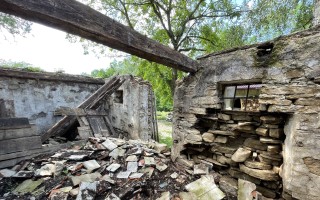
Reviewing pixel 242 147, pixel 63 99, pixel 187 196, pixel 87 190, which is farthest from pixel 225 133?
pixel 63 99

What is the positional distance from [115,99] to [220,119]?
4.86 metres

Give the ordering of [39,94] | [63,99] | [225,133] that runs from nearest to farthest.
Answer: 1. [225,133]
2. [39,94]
3. [63,99]

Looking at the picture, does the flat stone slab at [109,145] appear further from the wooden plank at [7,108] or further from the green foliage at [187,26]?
the green foliage at [187,26]

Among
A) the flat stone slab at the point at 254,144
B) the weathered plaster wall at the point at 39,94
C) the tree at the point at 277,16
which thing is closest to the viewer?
the flat stone slab at the point at 254,144

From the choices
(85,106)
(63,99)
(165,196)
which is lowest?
(165,196)

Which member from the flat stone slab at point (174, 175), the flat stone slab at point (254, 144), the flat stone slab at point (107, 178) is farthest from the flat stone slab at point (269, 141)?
the flat stone slab at point (107, 178)

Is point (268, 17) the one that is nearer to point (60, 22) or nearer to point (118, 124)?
point (118, 124)

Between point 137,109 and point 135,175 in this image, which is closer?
point 135,175

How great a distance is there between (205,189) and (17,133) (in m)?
3.70

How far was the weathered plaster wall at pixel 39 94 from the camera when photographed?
4.80 meters

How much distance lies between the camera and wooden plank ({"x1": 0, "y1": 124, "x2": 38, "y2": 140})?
343cm

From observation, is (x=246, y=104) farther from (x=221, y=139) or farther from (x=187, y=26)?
(x=187, y=26)

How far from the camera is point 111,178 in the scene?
9.93ft

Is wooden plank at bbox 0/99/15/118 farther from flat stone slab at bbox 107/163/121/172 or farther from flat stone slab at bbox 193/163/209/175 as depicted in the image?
flat stone slab at bbox 193/163/209/175
